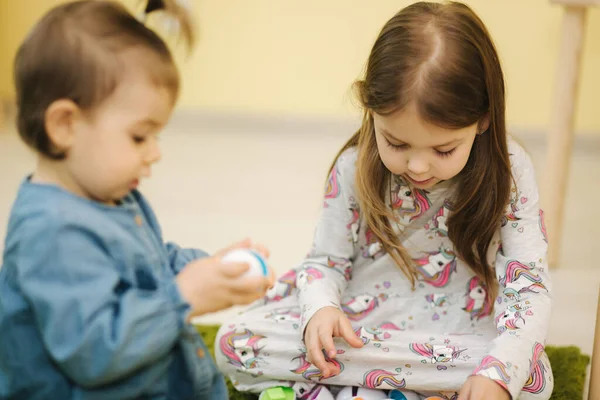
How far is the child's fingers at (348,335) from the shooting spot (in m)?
1.08

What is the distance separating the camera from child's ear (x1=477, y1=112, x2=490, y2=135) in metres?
1.04

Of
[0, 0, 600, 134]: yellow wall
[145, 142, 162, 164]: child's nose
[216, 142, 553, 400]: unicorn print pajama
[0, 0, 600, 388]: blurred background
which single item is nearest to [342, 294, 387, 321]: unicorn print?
[216, 142, 553, 400]: unicorn print pajama

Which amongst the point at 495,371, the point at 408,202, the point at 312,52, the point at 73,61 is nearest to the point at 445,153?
the point at 408,202

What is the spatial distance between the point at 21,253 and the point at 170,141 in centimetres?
193

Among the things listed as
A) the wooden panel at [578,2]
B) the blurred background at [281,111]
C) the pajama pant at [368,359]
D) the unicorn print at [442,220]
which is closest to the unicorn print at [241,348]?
the pajama pant at [368,359]

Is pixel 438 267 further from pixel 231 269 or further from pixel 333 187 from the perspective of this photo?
pixel 231 269

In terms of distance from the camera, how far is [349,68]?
2.68 meters

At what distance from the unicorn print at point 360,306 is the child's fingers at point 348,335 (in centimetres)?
12

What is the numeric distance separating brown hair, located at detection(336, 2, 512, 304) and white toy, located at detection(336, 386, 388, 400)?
257 mm

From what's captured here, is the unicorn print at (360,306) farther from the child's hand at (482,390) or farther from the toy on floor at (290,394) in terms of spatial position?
the child's hand at (482,390)

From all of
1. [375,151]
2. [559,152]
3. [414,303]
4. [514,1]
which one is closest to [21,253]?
[375,151]

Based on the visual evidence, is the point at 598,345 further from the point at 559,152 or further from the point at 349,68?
the point at 349,68

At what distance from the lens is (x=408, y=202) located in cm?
118

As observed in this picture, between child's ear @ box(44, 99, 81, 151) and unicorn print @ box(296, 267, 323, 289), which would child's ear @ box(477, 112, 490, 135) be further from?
child's ear @ box(44, 99, 81, 151)
